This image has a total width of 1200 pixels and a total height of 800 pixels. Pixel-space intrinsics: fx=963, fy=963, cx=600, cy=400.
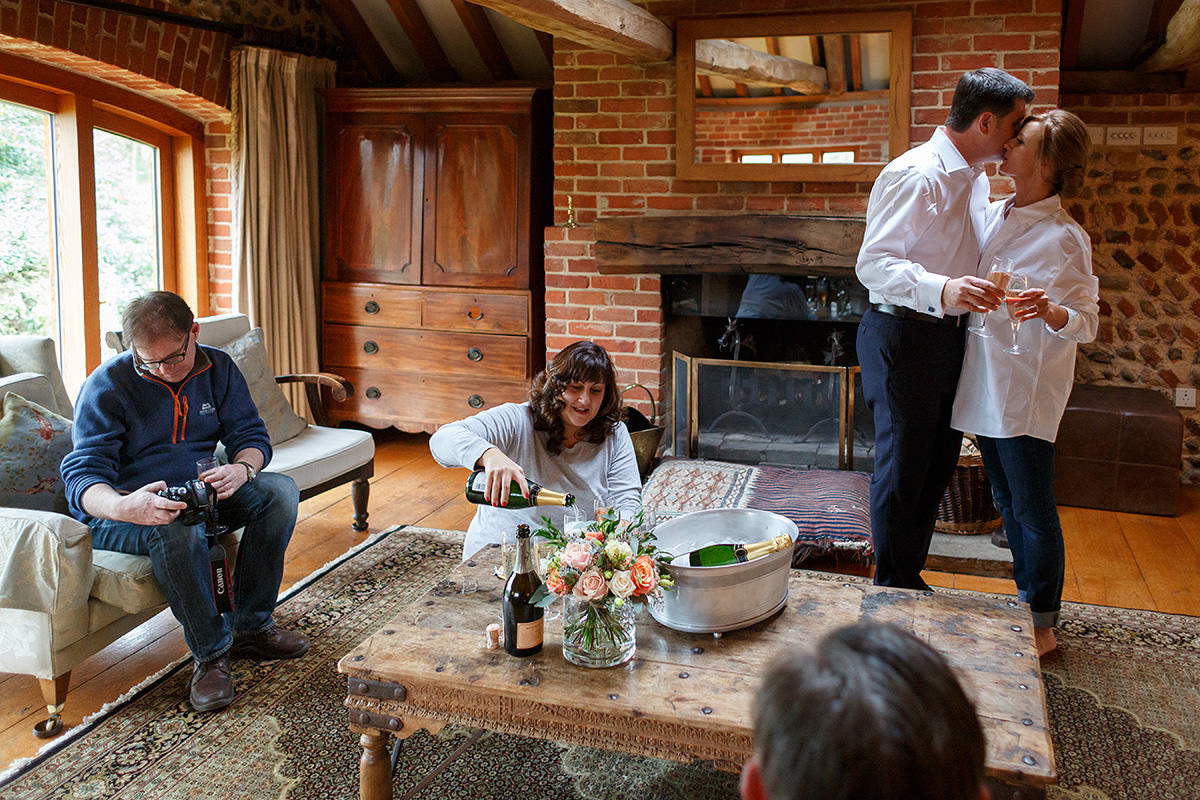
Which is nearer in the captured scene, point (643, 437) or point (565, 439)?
point (565, 439)

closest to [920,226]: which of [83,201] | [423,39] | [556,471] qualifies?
[556,471]

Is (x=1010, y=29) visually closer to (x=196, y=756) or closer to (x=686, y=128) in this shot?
(x=686, y=128)

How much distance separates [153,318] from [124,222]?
2583 mm

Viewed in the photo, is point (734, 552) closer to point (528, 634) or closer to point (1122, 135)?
point (528, 634)

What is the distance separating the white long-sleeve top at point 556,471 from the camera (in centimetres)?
251

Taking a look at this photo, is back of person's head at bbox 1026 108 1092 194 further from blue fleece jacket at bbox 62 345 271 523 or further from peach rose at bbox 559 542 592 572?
blue fleece jacket at bbox 62 345 271 523

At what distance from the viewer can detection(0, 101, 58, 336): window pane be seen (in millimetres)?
4047

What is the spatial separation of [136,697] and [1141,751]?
2.50 meters

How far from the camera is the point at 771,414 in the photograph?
426 centimetres

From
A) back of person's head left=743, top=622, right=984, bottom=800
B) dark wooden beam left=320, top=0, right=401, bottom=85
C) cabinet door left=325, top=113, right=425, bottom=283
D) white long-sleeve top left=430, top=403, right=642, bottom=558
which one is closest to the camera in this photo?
back of person's head left=743, top=622, right=984, bottom=800

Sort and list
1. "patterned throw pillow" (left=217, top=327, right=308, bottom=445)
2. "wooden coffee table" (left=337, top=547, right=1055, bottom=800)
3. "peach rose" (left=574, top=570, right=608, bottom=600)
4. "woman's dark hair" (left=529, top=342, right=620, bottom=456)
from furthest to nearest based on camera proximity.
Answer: "patterned throw pillow" (left=217, top=327, right=308, bottom=445), "woman's dark hair" (left=529, top=342, right=620, bottom=456), "peach rose" (left=574, top=570, right=608, bottom=600), "wooden coffee table" (left=337, top=547, right=1055, bottom=800)

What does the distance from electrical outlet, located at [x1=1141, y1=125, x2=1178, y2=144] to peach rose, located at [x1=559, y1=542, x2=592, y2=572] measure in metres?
4.07

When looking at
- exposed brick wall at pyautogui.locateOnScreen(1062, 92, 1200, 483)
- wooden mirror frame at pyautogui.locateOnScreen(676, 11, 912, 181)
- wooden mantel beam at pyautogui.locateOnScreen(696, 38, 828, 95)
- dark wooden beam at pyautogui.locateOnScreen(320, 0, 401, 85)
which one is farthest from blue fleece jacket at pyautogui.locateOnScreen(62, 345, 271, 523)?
exposed brick wall at pyautogui.locateOnScreen(1062, 92, 1200, 483)

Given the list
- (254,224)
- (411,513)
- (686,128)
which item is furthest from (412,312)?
(686,128)
